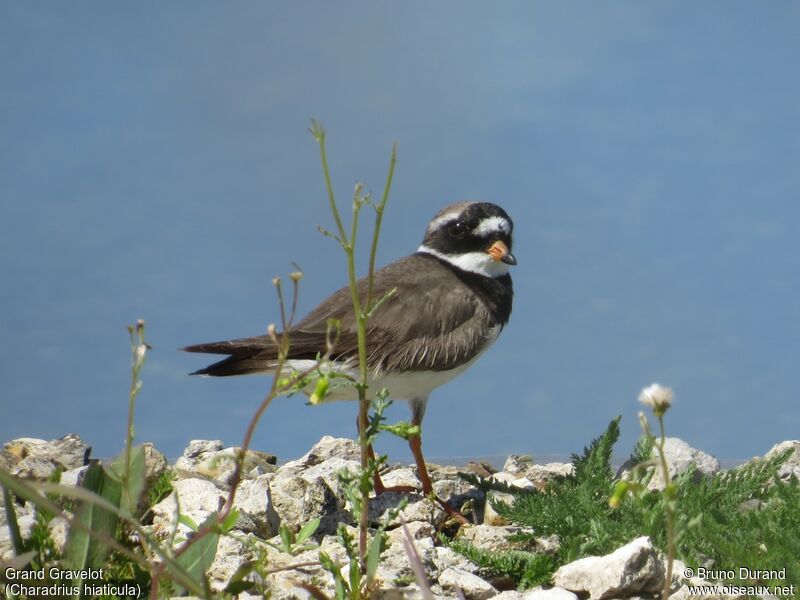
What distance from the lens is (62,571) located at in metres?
3.67

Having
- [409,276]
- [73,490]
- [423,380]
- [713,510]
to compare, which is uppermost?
[409,276]

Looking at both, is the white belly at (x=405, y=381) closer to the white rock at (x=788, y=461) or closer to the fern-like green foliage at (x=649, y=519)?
the fern-like green foliage at (x=649, y=519)

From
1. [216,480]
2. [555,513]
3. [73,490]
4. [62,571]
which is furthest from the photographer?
[216,480]

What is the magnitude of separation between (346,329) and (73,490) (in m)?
4.60

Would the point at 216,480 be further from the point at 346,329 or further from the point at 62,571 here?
the point at 62,571

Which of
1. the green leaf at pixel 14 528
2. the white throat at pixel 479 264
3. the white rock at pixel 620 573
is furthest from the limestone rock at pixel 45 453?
the white rock at pixel 620 573

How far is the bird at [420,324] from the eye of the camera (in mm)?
6727

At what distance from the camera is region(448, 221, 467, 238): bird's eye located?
8.00 m

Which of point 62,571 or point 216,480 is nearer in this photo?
point 62,571

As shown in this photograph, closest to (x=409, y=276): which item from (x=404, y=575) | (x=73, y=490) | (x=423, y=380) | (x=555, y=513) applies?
(x=423, y=380)

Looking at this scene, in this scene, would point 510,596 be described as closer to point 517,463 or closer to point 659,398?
point 659,398

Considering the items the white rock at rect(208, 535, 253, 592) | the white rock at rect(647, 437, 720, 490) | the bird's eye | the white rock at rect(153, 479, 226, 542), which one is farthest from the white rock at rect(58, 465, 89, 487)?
the white rock at rect(647, 437, 720, 490)

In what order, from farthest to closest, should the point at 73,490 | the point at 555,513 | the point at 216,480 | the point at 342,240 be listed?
1. the point at 216,480
2. the point at 555,513
3. the point at 342,240
4. the point at 73,490

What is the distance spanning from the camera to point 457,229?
26.3ft
